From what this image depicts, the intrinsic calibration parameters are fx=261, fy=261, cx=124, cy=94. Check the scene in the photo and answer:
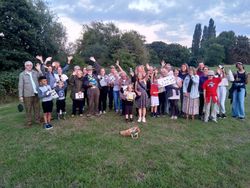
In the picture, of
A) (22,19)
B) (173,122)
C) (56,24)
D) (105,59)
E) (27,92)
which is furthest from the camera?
(105,59)

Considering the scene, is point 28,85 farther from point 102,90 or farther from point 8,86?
point 8,86

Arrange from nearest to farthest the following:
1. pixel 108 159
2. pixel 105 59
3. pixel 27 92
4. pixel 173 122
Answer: pixel 108 159
pixel 27 92
pixel 173 122
pixel 105 59

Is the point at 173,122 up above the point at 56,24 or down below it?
below

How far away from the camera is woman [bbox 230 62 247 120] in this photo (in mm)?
9867

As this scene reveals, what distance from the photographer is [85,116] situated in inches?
378

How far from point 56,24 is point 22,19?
434 inches

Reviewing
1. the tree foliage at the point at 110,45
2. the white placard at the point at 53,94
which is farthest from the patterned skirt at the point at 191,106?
the tree foliage at the point at 110,45

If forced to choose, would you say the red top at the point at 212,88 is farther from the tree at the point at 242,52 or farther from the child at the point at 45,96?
the tree at the point at 242,52

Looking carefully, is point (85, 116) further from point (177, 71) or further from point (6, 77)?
point (6, 77)

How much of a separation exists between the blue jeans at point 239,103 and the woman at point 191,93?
191 centimetres

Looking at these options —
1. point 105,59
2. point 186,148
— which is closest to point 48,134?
point 186,148

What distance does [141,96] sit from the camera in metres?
9.12

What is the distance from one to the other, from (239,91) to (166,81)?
2.99 m

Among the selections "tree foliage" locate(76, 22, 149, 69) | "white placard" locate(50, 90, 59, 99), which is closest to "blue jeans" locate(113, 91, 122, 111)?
"white placard" locate(50, 90, 59, 99)
